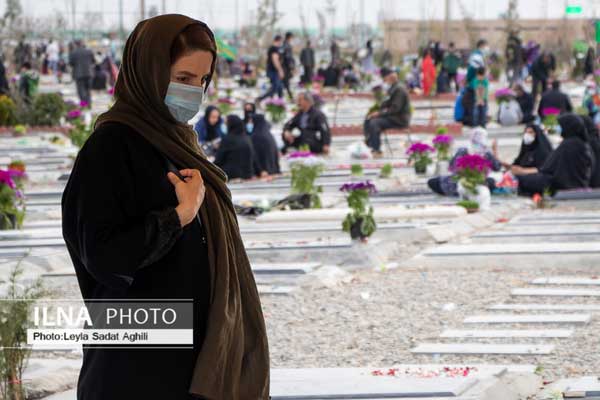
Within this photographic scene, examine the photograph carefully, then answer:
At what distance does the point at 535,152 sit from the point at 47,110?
1045 cm

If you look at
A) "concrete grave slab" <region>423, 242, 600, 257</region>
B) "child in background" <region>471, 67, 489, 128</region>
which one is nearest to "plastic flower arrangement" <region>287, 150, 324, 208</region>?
Answer: "concrete grave slab" <region>423, 242, 600, 257</region>

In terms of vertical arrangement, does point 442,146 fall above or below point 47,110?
above

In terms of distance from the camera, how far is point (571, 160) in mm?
12953

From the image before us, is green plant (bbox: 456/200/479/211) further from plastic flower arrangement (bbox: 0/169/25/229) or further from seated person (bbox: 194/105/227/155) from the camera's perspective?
seated person (bbox: 194/105/227/155)

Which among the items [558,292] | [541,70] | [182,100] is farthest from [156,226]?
[541,70]

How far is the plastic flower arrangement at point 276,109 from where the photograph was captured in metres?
22.0

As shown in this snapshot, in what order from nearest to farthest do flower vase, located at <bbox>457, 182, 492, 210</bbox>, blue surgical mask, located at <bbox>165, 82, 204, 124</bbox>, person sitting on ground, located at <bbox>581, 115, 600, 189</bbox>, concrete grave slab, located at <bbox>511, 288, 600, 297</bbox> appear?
blue surgical mask, located at <bbox>165, 82, 204, 124</bbox> → concrete grave slab, located at <bbox>511, 288, 600, 297</bbox> → flower vase, located at <bbox>457, 182, 492, 210</bbox> → person sitting on ground, located at <bbox>581, 115, 600, 189</bbox>

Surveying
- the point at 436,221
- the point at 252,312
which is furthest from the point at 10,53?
the point at 252,312

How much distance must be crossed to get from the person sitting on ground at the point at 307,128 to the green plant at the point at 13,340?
11916 millimetres

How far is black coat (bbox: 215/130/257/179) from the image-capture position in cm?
1483

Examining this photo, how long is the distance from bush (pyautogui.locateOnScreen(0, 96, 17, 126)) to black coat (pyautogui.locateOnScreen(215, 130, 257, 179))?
25.2 ft

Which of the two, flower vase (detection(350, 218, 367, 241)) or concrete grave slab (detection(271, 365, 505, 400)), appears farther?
flower vase (detection(350, 218, 367, 241))

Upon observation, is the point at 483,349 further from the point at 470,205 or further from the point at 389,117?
the point at 389,117

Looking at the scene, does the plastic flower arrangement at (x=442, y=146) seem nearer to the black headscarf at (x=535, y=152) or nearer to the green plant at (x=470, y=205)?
the black headscarf at (x=535, y=152)
